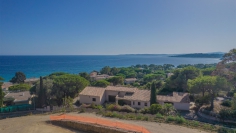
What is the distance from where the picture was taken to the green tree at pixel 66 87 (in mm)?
31844

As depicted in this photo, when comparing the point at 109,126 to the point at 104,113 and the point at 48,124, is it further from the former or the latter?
the point at 48,124

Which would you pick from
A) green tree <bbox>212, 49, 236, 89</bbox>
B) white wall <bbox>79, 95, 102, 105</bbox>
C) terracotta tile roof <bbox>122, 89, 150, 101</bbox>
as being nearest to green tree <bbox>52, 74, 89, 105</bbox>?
white wall <bbox>79, 95, 102, 105</bbox>

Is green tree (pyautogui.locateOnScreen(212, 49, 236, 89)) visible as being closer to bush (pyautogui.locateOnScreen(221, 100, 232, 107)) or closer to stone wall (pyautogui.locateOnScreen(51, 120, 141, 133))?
bush (pyautogui.locateOnScreen(221, 100, 232, 107))

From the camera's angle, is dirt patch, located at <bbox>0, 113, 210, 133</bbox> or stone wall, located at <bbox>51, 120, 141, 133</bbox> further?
dirt patch, located at <bbox>0, 113, 210, 133</bbox>

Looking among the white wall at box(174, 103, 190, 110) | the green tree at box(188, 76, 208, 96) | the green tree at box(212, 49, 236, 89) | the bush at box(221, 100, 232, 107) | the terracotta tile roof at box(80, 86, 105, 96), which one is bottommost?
the white wall at box(174, 103, 190, 110)

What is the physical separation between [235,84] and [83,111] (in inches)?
1011

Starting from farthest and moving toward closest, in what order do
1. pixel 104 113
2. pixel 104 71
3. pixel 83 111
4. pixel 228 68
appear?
pixel 104 71
pixel 228 68
pixel 83 111
pixel 104 113

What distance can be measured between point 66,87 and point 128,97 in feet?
43.8

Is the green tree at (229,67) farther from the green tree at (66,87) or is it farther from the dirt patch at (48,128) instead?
the green tree at (66,87)

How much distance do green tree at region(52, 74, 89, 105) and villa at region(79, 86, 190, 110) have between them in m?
2.97

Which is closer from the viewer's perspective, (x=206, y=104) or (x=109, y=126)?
(x=109, y=126)

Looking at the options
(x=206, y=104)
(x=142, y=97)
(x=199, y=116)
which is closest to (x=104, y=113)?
(x=142, y=97)

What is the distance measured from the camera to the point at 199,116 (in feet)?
81.6

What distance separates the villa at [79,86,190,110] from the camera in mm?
28672
